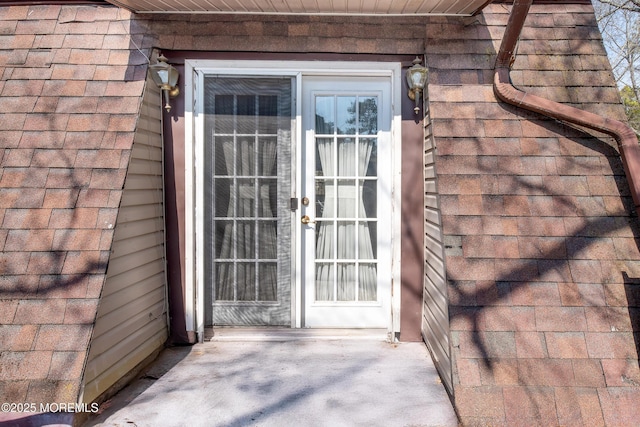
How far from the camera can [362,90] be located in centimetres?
321

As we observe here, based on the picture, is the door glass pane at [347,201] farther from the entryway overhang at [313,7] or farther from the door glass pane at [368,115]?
the entryway overhang at [313,7]

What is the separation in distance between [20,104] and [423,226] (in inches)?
118

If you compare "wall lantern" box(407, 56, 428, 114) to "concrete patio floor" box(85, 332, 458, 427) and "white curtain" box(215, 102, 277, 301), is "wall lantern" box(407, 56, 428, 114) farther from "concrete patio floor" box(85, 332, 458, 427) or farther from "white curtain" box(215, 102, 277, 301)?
"concrete patio floor" box(85, 332, 458, 427)

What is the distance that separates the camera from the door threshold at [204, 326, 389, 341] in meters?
3.14

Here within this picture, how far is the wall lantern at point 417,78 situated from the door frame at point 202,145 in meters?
0.11

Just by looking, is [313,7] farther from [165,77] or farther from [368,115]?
[165,77]

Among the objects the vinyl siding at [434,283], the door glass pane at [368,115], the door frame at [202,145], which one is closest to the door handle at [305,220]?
the door frame at [202,145]

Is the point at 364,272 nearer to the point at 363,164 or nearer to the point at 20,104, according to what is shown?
the point at 363,164

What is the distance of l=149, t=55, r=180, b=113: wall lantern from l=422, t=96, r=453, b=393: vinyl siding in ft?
6.27

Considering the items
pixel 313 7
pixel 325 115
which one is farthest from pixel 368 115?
pixel 313 7

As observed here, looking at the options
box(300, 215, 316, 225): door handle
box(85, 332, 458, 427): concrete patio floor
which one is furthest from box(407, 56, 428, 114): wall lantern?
box(85, 332, 458, 427): concrete patio floor

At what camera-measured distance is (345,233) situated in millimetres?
3248

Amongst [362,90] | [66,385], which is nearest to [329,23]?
[362,90]

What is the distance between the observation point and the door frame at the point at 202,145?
3125mm
